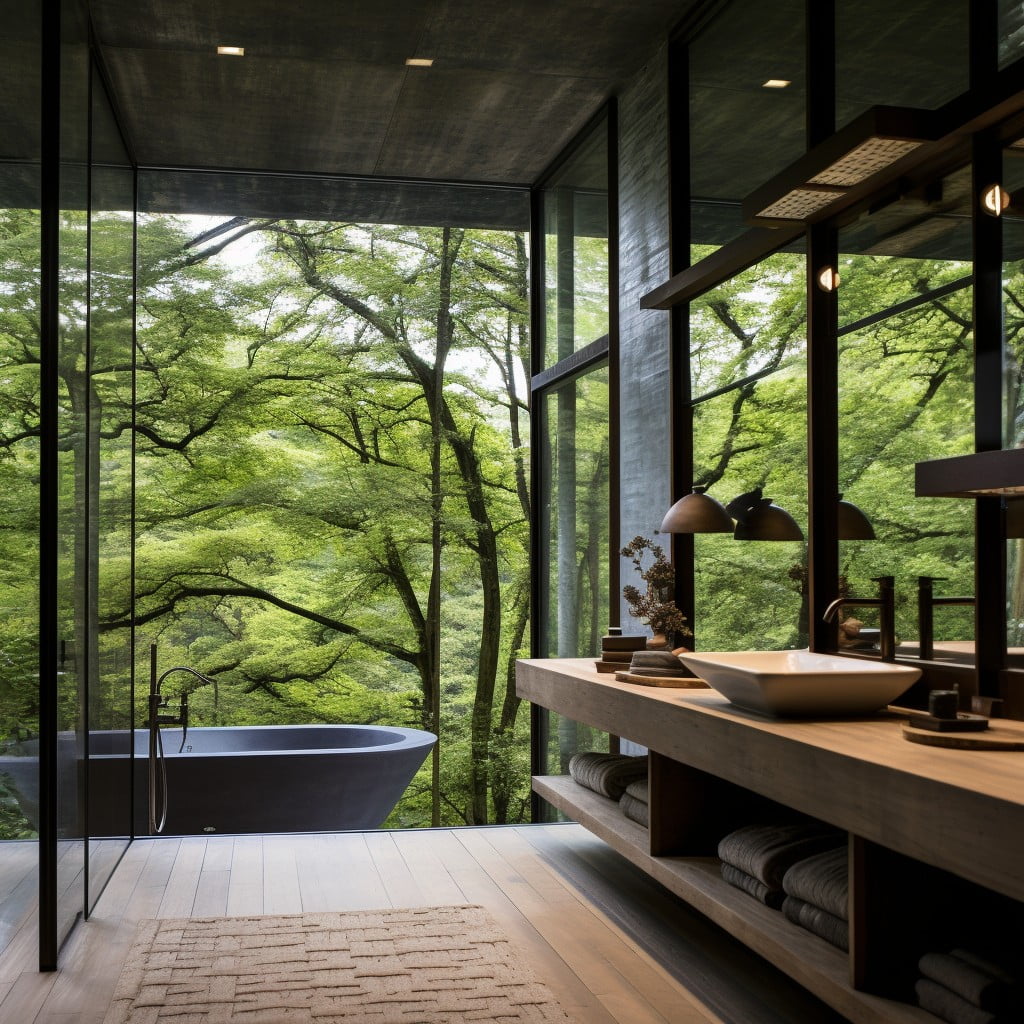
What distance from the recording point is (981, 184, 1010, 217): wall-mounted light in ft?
9.25

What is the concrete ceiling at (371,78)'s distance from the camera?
4.43m

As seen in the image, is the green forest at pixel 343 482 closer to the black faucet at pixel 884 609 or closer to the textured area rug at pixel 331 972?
the textured area rug at pixel 331 972

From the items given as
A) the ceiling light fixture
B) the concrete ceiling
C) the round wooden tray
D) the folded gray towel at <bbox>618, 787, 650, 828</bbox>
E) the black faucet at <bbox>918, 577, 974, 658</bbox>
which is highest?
the concrete ceiling

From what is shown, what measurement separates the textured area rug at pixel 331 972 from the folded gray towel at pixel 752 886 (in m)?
0.58

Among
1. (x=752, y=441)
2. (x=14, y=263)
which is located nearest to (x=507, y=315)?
(x=752, y=441)

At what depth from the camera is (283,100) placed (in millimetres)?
5273

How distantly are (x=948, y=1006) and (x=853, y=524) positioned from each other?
1.49 m

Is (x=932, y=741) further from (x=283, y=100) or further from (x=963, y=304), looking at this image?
(x=283, y=100)

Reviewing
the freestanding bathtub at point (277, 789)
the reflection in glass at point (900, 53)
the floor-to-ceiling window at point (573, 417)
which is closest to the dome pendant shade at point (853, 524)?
the reflection in glass at point (900, 53)

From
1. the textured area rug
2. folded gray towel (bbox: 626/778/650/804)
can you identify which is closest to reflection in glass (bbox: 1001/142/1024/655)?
the textured area rug

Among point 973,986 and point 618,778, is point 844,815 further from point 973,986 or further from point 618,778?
point 618,778

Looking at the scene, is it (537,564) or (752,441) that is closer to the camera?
(752,441)

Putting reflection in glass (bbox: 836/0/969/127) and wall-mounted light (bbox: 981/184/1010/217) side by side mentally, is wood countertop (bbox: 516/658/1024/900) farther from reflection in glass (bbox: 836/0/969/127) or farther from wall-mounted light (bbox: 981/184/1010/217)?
reflection in glass (bbox: 836/0/969/127)

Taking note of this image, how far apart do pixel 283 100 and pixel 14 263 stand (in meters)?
2.44
